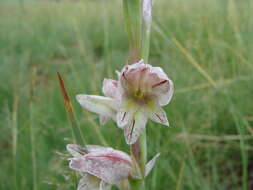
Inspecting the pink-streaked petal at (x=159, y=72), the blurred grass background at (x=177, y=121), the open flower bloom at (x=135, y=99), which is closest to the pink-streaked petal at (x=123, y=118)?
the open flower bloom at (x=135, y=99)

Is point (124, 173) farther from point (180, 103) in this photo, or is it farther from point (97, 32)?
point (97, 32)

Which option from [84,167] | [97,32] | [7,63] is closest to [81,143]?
[84,167]

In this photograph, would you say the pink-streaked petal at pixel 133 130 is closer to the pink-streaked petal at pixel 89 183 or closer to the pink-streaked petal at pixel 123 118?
the pink-streaked petal at pixel 123 118

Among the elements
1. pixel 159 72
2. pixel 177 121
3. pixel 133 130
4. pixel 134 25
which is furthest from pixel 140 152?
pixel 177 121

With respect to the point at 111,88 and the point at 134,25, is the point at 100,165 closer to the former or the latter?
the point at 111,88

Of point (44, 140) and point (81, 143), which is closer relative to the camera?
point (81, 143)

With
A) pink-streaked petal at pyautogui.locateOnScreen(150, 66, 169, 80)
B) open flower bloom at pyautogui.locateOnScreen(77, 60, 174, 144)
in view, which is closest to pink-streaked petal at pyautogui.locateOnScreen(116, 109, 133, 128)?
open flower bloom at pyautogui.locateOnScreen(77, 60, 174, 144)

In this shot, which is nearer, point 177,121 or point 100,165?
point 100,165
